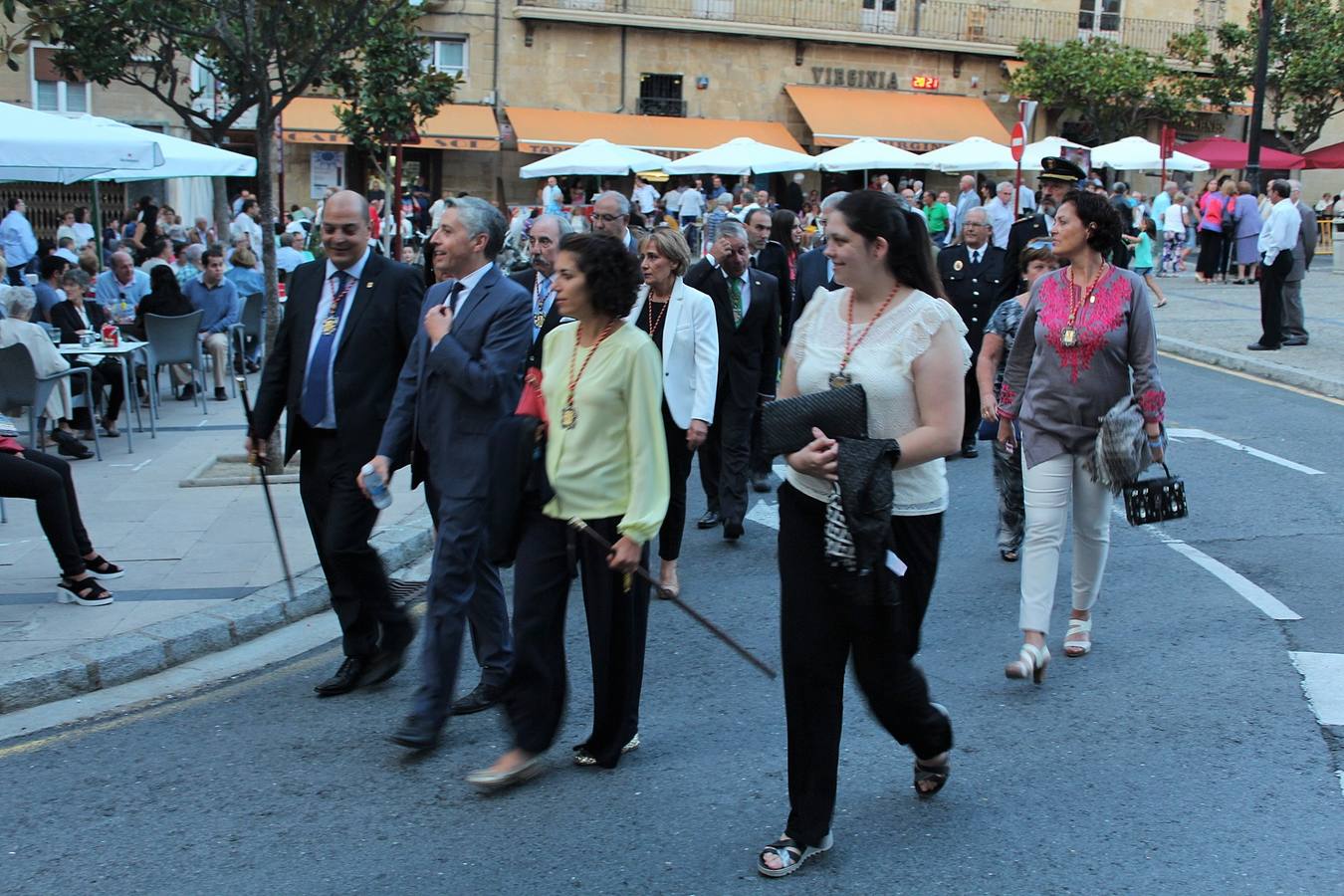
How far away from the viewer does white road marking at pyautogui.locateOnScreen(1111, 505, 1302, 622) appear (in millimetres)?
6348

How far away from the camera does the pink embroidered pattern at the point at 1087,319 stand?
5.30m

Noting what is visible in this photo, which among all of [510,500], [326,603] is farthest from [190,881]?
[326,603]

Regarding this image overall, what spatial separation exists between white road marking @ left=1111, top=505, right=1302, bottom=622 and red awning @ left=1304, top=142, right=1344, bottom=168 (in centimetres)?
2815

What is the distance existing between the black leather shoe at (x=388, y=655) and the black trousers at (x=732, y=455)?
271 cm

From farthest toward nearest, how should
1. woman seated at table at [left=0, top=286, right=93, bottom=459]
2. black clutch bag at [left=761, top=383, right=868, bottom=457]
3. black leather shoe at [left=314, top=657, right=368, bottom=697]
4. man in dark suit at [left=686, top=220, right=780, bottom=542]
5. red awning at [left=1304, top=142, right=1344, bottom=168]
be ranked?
red awning at [left=1304, top=142, right=1344, bottom=168] → woman seated at table at [left=0, top=286, right=93, bottom=459] → man in dark suit at [left=686, top=220, right=780, bottom=542] → black leather shoe at [left=314, top=657, right=368, bottom=697] → black clutch bag at [left=761, top=383, right=868, bottom=457]

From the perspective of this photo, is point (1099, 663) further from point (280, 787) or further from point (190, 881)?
point (190, 881)

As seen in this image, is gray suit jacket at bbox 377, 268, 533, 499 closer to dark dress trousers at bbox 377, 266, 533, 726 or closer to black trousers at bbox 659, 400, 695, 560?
dark dress trousers at bbox 377, 266, 533, 726

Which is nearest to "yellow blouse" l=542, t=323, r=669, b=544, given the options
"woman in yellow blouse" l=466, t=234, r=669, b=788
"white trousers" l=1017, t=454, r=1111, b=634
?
"woman in yellow blouse" l=466, t=234, r=669, b=788

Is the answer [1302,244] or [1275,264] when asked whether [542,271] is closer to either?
[1275,264]

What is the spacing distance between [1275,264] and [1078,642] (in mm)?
10645

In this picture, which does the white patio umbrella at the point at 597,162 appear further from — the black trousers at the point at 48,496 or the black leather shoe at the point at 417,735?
the black leather shoe at the point at 417,735

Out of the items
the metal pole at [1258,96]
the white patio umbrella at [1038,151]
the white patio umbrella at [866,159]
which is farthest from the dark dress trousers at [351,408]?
the white patio umbrella at [1038,151]

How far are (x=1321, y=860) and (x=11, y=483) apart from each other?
5.65 m

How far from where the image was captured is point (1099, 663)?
5.70 meters
